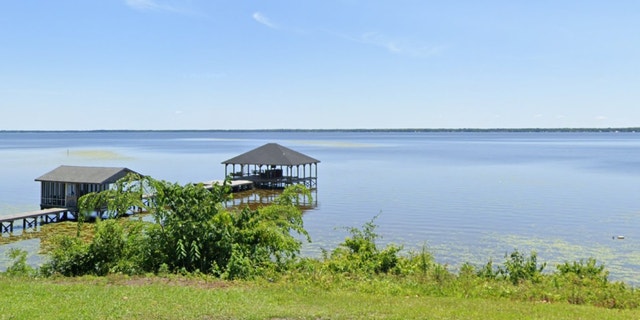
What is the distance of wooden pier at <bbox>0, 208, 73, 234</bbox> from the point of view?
29.7m

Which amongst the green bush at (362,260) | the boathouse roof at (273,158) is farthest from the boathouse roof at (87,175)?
the green bush at (362,260)

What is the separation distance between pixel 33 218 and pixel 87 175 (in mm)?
3856

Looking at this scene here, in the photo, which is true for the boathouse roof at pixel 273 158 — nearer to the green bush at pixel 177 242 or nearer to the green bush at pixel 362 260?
the green bush at pixel 362 260

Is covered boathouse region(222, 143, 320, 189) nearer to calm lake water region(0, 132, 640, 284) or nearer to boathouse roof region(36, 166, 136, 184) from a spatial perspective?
calm lake water region(0, 132, 640, 284)

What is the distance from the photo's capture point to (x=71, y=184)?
115 feet

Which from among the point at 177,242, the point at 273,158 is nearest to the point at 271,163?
the point at 273,158

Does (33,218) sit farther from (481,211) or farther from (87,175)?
(481,211)

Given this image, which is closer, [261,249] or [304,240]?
[261,249]

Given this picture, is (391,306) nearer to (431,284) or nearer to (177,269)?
(431,284)

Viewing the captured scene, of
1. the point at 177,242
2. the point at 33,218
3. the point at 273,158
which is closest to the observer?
the point at 177,242

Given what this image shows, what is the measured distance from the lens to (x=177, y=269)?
1409cm

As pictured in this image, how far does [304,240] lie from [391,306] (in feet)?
46.5

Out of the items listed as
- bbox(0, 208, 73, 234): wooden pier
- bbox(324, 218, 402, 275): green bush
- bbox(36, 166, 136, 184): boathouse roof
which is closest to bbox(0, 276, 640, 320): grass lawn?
bbox(324, 218, 402, 275): green bush

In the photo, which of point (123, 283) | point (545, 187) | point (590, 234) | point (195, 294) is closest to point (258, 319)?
point (195, 294)
